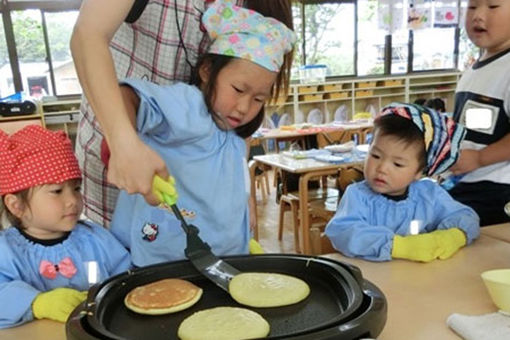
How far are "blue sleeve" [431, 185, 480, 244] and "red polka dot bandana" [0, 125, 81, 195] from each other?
1.03m

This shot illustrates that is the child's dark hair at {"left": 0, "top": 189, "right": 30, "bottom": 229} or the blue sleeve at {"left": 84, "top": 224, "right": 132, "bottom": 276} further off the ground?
the child's dark hair at {"left": 0, "top": 189, "right": 30, "bottom": 229}

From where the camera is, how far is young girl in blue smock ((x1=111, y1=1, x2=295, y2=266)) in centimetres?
100

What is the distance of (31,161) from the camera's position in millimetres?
1070

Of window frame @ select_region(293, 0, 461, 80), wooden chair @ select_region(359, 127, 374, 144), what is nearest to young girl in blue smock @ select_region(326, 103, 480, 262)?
wooden chair @ select_region(359, 127, 374, 144)

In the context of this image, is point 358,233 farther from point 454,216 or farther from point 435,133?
point 435,133

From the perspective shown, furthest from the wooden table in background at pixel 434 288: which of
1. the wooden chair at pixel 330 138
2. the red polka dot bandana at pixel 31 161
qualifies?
the wooden chair at pixel 330 138

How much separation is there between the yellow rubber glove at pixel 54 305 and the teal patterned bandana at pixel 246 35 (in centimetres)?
59

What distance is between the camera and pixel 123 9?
2.94ft

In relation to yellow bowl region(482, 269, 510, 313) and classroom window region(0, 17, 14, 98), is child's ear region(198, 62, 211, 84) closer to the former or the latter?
yellow bowl region(482, 269, 510, 313)

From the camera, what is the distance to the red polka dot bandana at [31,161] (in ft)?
3.51

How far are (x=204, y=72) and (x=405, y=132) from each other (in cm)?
68

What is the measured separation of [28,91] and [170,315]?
240 inches

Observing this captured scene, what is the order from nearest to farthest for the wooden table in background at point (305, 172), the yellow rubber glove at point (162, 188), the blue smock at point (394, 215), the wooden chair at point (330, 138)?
the yellow rubber glove at point (162, 188) < the blue smock at point (394, 215) < the wooden table in background at point (305, 172) < the wooden chair at point (330, 138)

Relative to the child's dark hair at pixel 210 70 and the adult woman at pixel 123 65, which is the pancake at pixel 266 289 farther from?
the child's dark hair at pixel 210 70
